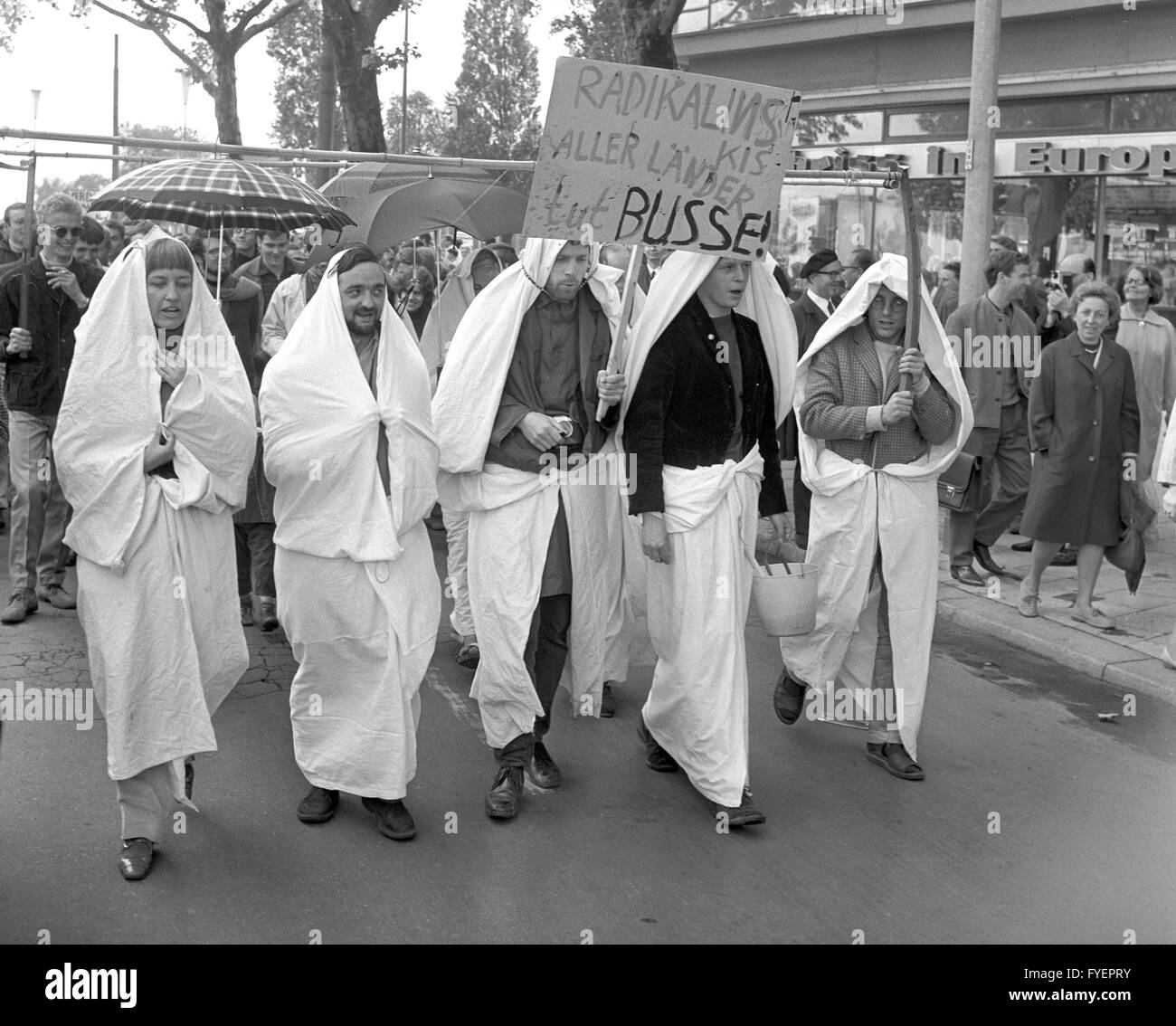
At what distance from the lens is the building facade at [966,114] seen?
→ 15438mm

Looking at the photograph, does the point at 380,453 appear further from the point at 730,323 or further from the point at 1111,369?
the point at 1111,369

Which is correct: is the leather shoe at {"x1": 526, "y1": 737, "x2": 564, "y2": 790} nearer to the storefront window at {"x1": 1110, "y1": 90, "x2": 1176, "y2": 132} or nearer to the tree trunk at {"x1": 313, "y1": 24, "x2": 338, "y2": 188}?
the storefront window at {"x1": 1110, "y1": 90, "x2": 1176, "y2": 132}

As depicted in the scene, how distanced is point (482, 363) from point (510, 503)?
0.52m

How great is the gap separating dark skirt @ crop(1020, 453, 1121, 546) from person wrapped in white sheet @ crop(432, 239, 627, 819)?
3.57 meters

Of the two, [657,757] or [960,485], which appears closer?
[657,757]

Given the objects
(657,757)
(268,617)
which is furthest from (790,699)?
(268,617)

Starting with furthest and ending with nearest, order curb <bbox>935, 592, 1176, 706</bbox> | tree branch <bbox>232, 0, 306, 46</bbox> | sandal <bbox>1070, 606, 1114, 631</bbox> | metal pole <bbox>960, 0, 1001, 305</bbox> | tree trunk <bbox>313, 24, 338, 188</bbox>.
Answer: tree branch <bbox>232, 0, 306, 46</bbox> → tree trunk <bbox>313, 24, 338, 188</bbox> → metal pole <bbox>960, 0, 1001, 305</bbox> → sandal <bbox>1070, 606, 1114, 631</bbox> → curb <bbox>935, 592, 1176, 706</bbox>

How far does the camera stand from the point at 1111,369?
27.0 feet

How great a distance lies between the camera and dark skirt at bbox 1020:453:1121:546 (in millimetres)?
8172

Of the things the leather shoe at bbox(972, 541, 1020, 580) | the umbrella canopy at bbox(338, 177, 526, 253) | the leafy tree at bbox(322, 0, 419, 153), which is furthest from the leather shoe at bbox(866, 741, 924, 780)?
the leafy tree at bbox(322, 0, 419, 153)

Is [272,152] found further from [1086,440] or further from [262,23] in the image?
[262,23]

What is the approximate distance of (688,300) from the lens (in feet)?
17.9

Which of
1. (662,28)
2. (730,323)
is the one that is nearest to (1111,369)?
(730,323)

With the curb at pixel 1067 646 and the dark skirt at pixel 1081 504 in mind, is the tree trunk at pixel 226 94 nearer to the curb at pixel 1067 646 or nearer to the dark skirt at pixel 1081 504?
the curb at pixel 1067 646
